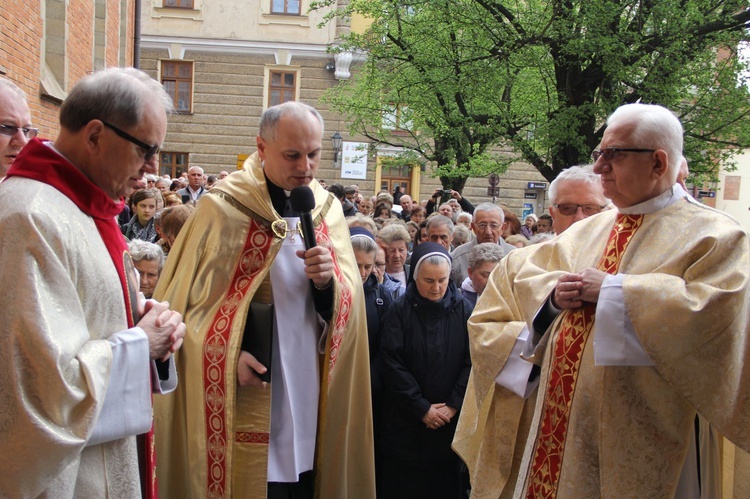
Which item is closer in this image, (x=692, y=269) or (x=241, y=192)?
(x=692, y=269)

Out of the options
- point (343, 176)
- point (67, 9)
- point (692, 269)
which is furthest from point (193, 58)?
point (692, 269)

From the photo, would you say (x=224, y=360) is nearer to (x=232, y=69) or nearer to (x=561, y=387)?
(x=561, y=387)

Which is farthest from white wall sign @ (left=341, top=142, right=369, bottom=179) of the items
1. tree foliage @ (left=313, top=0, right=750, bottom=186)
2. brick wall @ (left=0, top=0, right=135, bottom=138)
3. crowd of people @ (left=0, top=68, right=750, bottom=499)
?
crowd of people @ (left=0, top=68, right=750, bottom=499)

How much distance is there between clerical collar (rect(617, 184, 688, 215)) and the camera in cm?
285

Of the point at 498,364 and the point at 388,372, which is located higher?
the point at 498,364

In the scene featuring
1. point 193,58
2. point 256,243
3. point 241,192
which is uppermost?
point 193,58

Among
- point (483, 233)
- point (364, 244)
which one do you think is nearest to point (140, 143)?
point (364, 244)

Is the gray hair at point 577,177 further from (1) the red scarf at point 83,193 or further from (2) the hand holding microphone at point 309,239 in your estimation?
(1) the red scarf at point 83,193

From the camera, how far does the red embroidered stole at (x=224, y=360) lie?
326cm

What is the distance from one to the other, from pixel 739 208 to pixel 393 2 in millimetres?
29194

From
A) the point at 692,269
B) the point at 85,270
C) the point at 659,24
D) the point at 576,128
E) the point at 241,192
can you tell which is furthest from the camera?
the point at 576,128

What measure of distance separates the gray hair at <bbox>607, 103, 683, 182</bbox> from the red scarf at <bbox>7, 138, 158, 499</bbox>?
1881mm

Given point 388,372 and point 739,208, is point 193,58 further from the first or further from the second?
point 739,208

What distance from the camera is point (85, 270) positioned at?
195 centimetres
